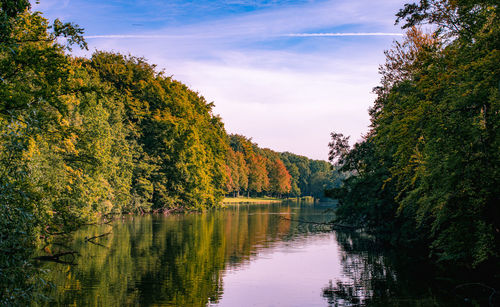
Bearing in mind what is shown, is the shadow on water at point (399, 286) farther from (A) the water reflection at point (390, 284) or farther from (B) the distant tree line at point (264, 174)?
(B) the distant tree line at point (264, 174)

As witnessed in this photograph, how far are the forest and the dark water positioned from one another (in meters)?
2.74

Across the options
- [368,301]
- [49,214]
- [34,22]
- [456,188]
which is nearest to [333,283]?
[368,301]

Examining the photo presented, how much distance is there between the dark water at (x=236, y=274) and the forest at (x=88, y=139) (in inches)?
108

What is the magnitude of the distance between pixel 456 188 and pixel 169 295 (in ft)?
40.3

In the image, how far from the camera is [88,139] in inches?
1596

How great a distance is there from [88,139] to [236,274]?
928 inches

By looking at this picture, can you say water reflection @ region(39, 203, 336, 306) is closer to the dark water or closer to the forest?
the dark water

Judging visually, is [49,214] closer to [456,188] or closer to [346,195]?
[456,188]

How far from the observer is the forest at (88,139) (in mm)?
16078

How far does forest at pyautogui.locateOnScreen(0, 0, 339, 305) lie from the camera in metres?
16.1

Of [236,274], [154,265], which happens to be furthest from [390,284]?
[154,265]

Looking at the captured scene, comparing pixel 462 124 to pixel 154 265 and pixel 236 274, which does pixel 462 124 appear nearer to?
pixel 236 274

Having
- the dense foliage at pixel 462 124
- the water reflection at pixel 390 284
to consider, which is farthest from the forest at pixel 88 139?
the dense foliage at pixel 462 124

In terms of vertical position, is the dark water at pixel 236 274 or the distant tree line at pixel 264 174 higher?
the distant tree line at pixel 264 174
